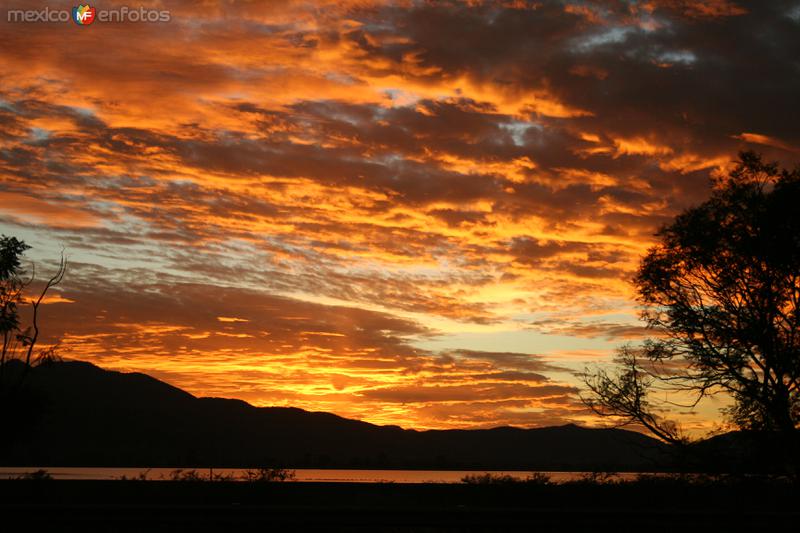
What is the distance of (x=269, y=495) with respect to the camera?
30.6 meters

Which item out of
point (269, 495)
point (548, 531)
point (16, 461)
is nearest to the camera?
point (548, 531)

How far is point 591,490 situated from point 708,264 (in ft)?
35.1

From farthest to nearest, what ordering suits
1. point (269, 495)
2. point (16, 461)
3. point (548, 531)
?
point (16, 461)
point (269, 495)
point (548, 531)

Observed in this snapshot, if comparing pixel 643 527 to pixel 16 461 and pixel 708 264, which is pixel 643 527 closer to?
pixel 708 264

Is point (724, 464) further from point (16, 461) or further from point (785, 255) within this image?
point (16, 461)

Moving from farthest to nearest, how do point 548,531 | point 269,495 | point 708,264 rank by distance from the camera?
point 708,264
point 269,495
point 548,531

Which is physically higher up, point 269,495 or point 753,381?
point 753,381

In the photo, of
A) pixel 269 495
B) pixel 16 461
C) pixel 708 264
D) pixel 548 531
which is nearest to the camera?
pixel 548 531

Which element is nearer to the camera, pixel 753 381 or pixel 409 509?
pixel 409 509

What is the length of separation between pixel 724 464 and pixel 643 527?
16.6 meters

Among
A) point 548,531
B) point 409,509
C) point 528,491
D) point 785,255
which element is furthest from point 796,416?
point 409,509

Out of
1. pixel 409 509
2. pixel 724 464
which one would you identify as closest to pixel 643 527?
pixel 409 509

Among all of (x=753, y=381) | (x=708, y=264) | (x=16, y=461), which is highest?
(x=708, y=264)

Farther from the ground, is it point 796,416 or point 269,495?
point 796,416
